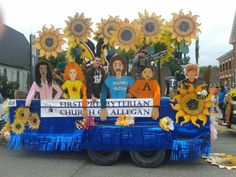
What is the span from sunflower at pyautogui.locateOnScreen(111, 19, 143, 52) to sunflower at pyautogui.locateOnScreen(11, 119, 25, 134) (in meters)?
2.44

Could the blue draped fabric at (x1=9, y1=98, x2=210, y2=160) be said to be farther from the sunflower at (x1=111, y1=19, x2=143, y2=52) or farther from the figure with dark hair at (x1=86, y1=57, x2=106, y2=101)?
the sunflower at (x1=111, y1=19, x2=143, y2=52)

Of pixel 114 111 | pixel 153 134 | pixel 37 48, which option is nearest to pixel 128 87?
pixel 114 111

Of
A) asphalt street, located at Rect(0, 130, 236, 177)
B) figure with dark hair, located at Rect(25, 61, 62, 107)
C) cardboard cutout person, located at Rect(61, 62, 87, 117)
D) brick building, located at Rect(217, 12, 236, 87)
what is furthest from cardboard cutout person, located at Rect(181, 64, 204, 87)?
brick building, located at Rect(217, 12, 236, 87)

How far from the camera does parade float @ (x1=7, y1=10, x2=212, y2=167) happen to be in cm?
674

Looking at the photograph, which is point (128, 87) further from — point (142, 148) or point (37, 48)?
point (37, 48)

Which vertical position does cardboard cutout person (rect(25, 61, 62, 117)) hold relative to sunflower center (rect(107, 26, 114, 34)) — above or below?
below

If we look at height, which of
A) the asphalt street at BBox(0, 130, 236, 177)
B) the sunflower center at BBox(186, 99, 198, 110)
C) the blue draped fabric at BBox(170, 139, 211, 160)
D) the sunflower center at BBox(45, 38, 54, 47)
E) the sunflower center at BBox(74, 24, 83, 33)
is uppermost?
the sunflower center at BBox(74, 24, 83, 33)

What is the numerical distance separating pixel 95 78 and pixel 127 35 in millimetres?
1026

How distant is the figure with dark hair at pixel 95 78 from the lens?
7285mm

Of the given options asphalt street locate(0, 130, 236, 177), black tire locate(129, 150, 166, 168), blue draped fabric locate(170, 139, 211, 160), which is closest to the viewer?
asphalt street locate(0, 130, 236, 177)

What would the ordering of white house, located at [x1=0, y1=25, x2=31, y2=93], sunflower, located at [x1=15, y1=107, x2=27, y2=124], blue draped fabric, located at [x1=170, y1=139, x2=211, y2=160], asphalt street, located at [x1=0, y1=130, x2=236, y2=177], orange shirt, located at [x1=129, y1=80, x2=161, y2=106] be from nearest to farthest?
asphalt street, located at [x1=0, y1=130, x2=236, y2=177] → blue draped fabric, located at [x1=170, y1=139, x2=211, y2=160] → orange shirt, located at [x1=129, y1=80, x2=161, y2=106] → sunflower, located at [x1=15, y1=107, x2=27, y2=124] → white house, located at [x1=0, y1=25, x2=31, y2=93]

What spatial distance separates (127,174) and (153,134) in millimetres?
887

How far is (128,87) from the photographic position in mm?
7098

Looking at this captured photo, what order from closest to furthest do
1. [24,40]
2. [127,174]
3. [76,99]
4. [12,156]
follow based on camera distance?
[127,174] → [76,99] → [12,156] → [24,40]
